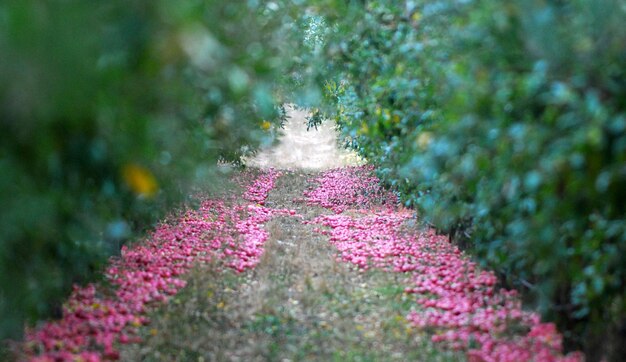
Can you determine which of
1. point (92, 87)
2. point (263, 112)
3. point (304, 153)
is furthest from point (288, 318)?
point (304, 153)

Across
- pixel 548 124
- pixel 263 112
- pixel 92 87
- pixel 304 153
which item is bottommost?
pixel 548 124

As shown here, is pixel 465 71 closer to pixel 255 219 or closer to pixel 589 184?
pixel 589 184

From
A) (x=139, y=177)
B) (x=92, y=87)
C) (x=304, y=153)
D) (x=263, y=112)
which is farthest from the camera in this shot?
(x=304, y=153)

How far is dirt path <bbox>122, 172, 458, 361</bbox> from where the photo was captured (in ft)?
15.7

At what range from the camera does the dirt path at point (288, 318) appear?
188 inches

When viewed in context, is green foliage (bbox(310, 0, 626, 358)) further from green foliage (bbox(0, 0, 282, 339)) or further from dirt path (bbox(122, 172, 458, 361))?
dirt path (bbox(122, 172, 458, 361))

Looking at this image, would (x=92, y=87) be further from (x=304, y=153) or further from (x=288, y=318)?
(x=304, y=153)

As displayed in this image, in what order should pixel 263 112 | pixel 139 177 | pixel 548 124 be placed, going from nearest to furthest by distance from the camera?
pixel 139 177 < pixel 548 124 < pixel 263 112

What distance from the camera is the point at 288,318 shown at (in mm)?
5551

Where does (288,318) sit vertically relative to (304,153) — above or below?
below

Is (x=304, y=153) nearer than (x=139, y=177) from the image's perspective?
No

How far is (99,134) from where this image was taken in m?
2.41

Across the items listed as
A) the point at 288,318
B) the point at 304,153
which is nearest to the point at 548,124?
the point at 288,318

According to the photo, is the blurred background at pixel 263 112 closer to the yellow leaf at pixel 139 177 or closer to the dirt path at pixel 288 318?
the yellow leaf at pixel 139 177
